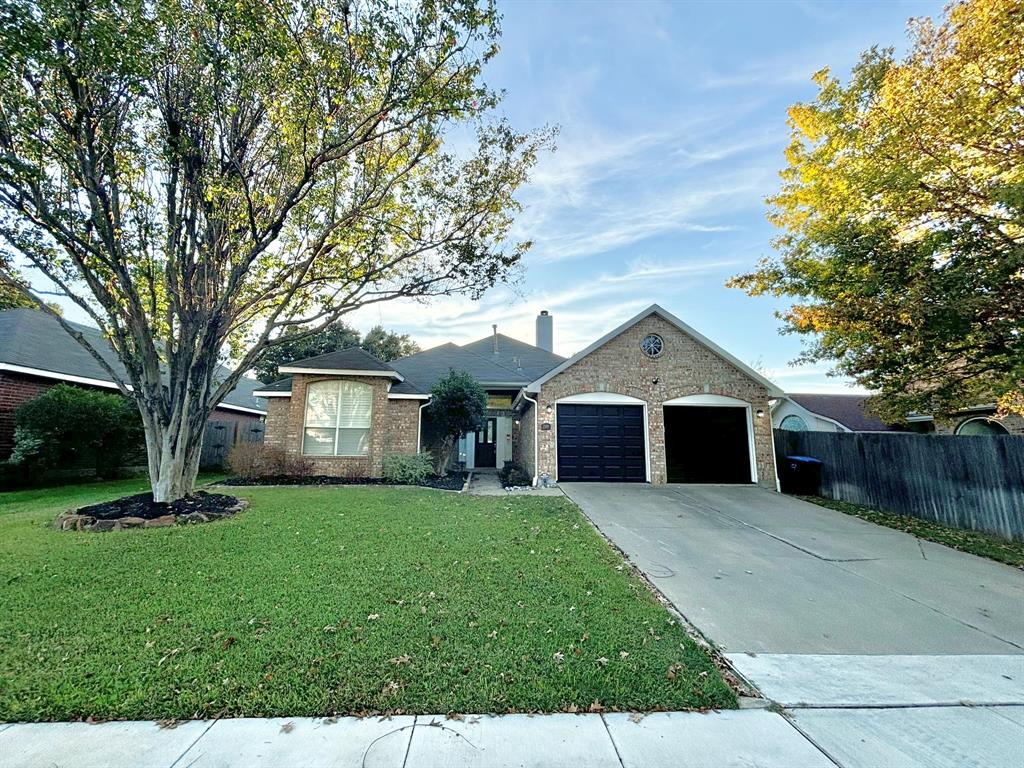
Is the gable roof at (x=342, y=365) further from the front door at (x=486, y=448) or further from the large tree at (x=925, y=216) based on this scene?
the large tree at (x=925, y=216)

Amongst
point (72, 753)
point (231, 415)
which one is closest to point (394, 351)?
point (231, 415)

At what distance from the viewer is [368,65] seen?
7809 millimetres

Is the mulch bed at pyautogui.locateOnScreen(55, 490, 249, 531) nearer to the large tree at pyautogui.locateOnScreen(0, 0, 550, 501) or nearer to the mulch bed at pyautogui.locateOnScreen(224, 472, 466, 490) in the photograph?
the large tree at pyautogui.locateOnScreen(0, 0, 550, 501)

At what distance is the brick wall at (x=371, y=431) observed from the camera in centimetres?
1298

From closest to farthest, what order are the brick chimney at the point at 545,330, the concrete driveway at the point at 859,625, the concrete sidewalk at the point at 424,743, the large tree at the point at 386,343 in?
the concrete sidewalk at the point at 424,743
the concrete driveway at the point at 859,625
the brick chimney at the point at 545,330
the large tree at the point at 386,343

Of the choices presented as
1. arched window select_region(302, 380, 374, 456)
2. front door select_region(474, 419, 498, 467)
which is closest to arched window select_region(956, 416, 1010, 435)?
front door select_region(474, 419, 498, 467)

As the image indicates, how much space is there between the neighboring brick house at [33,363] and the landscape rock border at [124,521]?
6731 millimetres

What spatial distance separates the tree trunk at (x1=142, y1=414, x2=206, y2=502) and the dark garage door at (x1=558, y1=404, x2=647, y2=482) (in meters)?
8.85

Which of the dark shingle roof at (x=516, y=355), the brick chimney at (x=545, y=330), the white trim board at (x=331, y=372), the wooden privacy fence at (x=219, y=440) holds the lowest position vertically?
the wooden privacy fence at (x=219, y=440)

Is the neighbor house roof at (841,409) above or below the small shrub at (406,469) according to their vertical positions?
above

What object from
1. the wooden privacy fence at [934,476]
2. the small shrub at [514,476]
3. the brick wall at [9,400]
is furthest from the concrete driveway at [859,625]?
the brick wall at [9,400]

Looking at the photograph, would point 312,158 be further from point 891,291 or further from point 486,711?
point 891,291

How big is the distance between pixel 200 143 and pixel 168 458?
18.4 feet

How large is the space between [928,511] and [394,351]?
87.1 ft
